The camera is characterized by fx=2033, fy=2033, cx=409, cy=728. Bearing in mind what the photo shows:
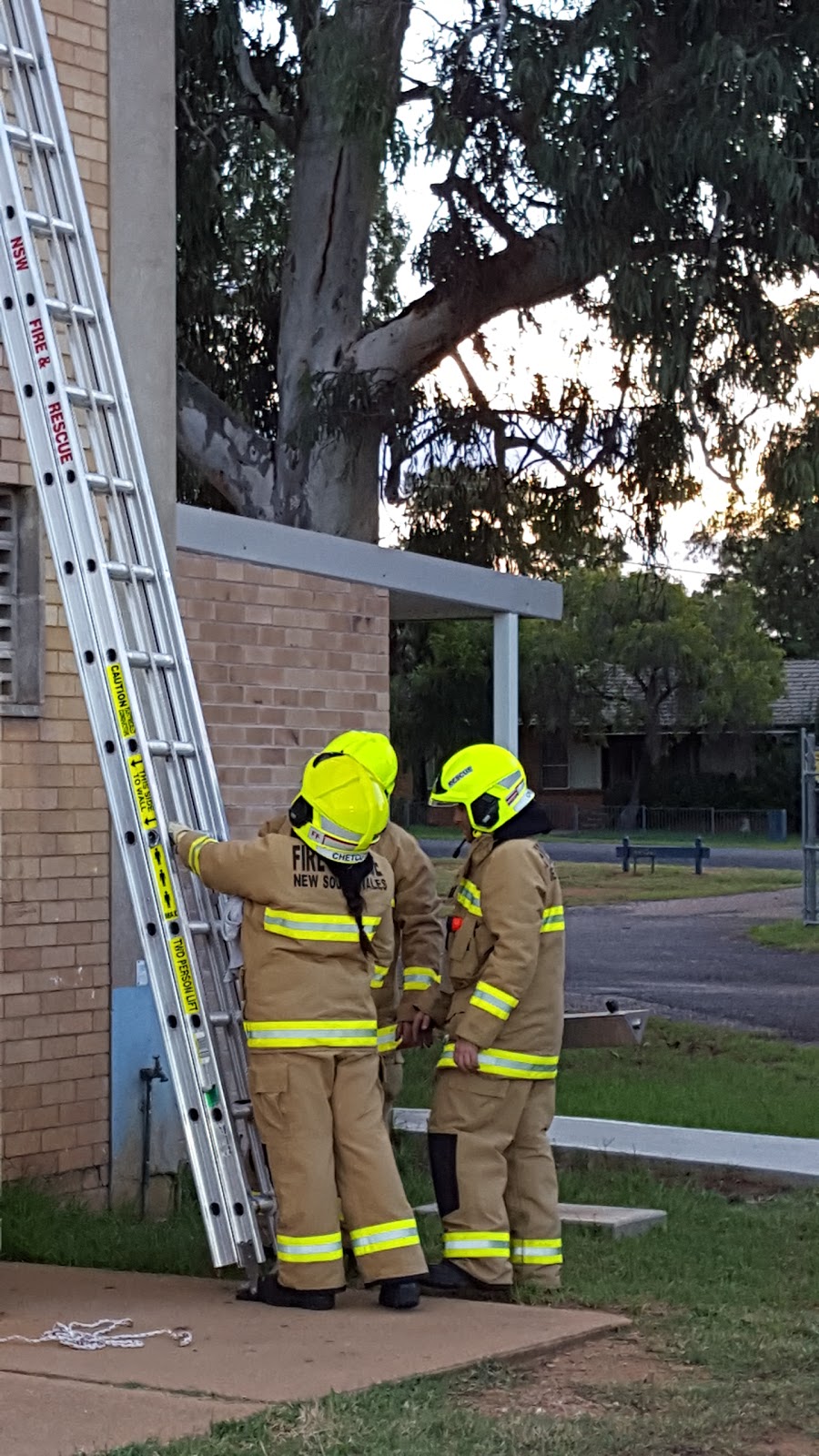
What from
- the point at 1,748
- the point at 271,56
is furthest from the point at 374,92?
the point at 1,748

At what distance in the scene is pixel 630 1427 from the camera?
4945mm

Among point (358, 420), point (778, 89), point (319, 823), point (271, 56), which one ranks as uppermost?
point (271, 56)

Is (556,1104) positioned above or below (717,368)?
below

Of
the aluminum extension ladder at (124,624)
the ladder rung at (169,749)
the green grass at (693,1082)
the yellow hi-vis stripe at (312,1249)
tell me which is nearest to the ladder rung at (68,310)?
the aluminum extension ladder at (124,624)

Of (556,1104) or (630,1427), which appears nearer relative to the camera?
(630,1427)

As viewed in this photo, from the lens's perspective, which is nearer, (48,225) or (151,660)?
(151,660)

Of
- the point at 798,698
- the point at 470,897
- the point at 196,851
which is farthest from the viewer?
the point at 798,698

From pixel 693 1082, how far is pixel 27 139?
7072 mm

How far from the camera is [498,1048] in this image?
654 cm

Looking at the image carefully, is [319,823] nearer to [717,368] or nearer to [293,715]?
[293,715]

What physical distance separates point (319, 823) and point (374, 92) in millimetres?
10715

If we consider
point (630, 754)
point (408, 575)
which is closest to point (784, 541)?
point (630, 754)

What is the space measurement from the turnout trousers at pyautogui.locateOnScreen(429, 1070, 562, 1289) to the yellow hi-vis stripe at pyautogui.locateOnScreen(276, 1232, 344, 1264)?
0.52m

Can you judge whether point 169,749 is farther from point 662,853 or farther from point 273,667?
point 662,853
